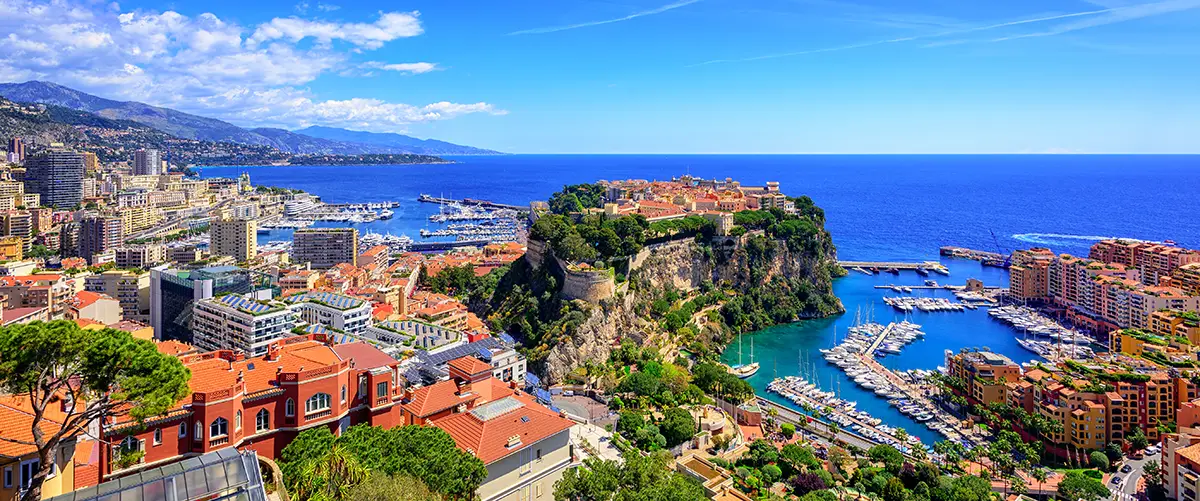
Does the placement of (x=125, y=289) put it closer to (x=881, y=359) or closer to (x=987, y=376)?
(x=881, y=359)

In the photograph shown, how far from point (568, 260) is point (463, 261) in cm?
1310

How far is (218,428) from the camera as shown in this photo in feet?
30.4

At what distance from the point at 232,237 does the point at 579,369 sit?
Result: 92.5ft

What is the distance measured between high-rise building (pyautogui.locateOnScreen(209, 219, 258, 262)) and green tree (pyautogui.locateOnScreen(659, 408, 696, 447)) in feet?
105

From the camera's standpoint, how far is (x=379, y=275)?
34.9m

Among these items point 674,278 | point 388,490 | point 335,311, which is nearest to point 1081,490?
point 388,490

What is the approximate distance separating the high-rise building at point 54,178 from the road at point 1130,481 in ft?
210

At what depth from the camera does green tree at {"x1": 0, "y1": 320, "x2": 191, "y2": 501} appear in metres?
6.35

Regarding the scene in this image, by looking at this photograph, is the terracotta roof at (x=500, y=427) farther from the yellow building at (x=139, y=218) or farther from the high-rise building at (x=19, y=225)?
the yellow building at (x=139, y=218)

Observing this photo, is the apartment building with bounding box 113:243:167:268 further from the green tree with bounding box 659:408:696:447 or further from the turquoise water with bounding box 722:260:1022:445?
the green tree with bounding box 659:408:696:447

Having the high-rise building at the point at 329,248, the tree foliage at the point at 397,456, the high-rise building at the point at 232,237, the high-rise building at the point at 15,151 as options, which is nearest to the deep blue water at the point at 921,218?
the tree foliage at the point at 397,456

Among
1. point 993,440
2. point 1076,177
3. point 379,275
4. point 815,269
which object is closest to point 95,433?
point 993,440

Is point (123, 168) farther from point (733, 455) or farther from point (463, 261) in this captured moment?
point (733, 455)

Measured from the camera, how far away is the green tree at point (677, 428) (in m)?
17.6
